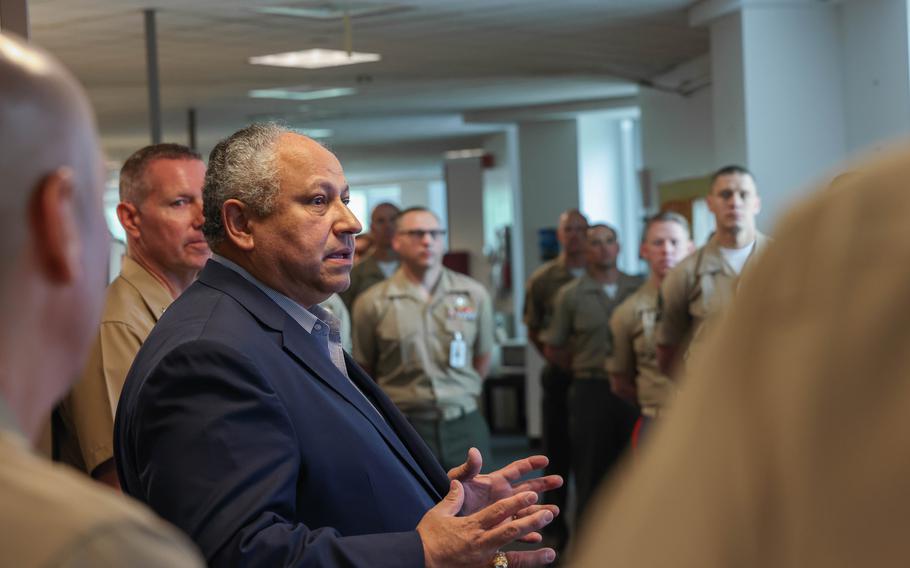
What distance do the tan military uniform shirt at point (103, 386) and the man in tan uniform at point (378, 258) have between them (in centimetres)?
544

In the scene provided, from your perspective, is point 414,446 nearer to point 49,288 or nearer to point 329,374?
point 329,374

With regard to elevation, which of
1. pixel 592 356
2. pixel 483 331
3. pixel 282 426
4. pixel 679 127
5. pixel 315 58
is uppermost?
pixel 315 58

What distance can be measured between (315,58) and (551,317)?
3.06 meters

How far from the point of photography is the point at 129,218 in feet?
11.0

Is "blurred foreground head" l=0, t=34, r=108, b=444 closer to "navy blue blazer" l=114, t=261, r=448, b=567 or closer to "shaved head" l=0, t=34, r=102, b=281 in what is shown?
"shaved head" l=0, t=34, r=102, b=281

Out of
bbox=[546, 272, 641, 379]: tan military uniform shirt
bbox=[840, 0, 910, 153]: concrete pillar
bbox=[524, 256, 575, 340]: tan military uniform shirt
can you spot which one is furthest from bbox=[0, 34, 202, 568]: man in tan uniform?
bbox=[524, 256, 575, 340]: tan military uniform shirt

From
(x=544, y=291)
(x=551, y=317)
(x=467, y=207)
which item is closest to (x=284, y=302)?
(x=551, y=317)

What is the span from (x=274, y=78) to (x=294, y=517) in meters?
10.9

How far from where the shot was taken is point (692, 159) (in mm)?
11953

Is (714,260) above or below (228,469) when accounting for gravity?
above

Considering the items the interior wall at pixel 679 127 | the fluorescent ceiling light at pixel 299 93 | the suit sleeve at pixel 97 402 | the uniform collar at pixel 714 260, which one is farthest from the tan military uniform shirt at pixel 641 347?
the fluorescent ceiling light at pixel 299 93

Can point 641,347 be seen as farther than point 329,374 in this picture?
Yes

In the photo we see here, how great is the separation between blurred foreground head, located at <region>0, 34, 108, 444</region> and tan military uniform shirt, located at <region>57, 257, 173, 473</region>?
6.55ft

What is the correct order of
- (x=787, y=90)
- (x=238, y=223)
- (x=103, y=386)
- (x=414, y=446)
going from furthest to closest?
(x=787, y=90) → (x=103, y=386) → (x=238, y=223) → (x=414, y=446)
